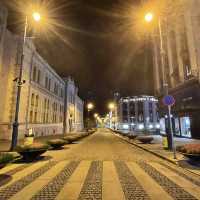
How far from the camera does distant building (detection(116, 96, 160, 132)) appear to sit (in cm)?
10162

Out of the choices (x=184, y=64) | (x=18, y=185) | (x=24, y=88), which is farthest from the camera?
(x=184, y=64)

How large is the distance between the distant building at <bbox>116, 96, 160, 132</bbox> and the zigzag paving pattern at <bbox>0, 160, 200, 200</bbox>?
314 feet

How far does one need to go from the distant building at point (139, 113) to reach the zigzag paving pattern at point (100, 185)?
95.8m

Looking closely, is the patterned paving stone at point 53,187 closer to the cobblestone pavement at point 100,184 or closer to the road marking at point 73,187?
the cobblestone pavement at point 100,184

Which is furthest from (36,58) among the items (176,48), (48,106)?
(176,48)

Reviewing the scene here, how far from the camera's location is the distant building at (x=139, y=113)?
102 metres

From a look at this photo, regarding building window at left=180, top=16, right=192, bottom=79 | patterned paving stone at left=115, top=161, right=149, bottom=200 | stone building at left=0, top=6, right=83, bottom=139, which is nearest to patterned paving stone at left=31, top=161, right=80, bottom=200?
patterned paving stone at left=115, top=161, right=149, bottom=200

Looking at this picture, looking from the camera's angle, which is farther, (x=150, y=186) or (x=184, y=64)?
(x=184, y=64)

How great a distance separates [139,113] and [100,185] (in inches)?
3974

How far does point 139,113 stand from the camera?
103 meters

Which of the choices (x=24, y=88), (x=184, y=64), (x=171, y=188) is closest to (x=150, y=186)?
(x=171, y=188)

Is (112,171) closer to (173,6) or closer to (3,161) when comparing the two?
(3,161)

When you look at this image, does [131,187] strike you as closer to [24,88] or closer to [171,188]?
[171,188]

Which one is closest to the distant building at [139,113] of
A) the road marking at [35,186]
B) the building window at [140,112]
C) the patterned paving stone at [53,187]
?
the building window at [140,112]
